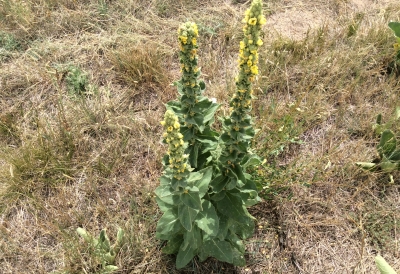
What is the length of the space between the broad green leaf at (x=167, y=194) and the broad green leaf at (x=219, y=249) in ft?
2.07

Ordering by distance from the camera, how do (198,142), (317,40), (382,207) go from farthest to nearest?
1. (317,40)
2. (382,207)
3. (198,142)

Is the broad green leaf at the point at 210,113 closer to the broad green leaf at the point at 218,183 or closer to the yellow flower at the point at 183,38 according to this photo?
the broad green leaf at the point at 218,183

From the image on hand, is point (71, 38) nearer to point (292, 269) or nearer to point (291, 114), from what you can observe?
point (291, 114)

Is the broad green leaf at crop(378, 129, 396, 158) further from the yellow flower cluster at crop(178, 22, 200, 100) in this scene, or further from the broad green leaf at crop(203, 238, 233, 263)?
the yellow flower cluster at crop(178, 22, 200, 100)

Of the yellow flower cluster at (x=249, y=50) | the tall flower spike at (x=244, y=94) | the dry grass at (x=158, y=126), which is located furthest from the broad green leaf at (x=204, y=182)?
the dry grass at (x=158, y=126)

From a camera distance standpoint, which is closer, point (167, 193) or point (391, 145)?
point (167, 193)

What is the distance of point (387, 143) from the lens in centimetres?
342

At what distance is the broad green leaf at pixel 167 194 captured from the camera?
231cm

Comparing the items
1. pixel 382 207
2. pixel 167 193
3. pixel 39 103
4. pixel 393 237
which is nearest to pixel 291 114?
pixel 382 207

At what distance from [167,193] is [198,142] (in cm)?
56

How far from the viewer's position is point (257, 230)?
→ 328 cm

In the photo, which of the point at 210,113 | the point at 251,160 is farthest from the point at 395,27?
the point at 210,113

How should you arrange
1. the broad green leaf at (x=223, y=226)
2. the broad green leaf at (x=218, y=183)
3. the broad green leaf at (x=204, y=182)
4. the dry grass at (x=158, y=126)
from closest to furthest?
the broad green leaf at (x=204, y=182)
the broad green leaf at (x=218, y=183)
the broad green leaf at (x=223, y=226)
the dry grass at (x=158, y=126)

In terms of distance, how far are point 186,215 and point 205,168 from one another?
359 millimetres
